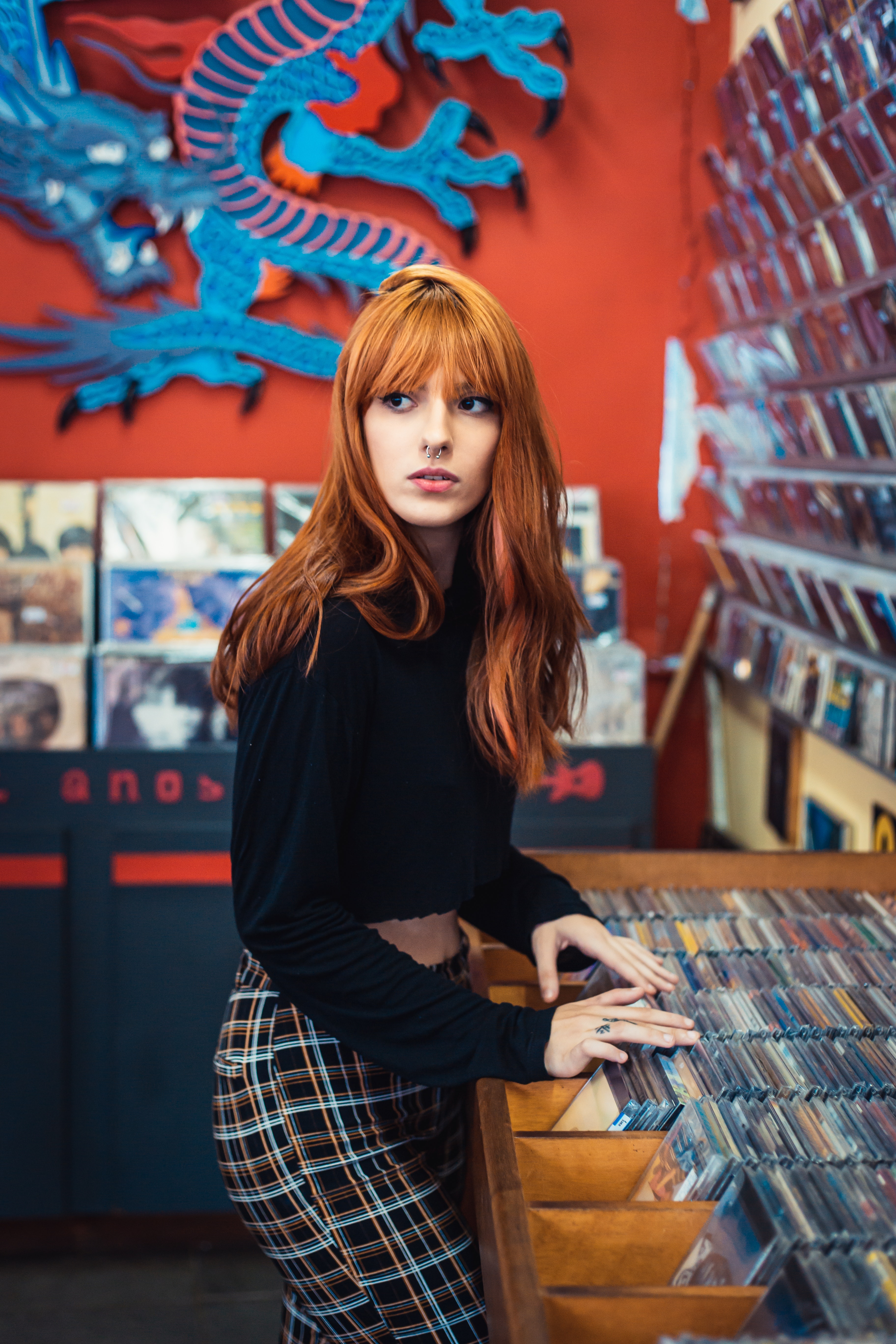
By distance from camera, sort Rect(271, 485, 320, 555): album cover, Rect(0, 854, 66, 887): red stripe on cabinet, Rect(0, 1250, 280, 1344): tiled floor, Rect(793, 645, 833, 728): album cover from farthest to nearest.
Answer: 1. Rect(271, 485, 320, 555): album cover
2. Rect(0, 854, 66, 887): red stripe on cabinet
3. Rect(0, 1250, 280, 1344): tiled floor
4. Rect(793, 645, 833, 728): album cover

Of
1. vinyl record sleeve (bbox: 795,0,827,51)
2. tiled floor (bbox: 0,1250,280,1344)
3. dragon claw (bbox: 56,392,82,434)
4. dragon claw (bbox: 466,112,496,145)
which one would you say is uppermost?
dragon claw (bbox: 466,112,496,145)

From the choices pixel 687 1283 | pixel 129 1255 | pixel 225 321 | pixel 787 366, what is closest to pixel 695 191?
pixel 787 366

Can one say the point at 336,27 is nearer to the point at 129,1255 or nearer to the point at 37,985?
the point at 37,985

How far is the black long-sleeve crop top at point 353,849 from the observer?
1.09m

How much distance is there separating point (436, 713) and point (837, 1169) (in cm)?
59

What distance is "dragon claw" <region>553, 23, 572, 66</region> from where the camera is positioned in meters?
2.83

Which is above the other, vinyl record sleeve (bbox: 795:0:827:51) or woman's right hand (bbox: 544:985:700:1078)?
vinyl record sleeve (bbox: 795:0:827:51)

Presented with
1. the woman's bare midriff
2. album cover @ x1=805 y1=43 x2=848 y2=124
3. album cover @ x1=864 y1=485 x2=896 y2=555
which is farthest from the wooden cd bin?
album cover @ x1=805 y1=43 x2=848 y2=124

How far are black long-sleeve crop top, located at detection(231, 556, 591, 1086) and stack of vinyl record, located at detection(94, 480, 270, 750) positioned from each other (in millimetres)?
1357

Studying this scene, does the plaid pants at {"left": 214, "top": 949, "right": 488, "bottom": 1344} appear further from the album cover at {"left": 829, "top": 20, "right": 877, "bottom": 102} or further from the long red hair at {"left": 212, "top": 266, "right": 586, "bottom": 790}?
the album cover at {"left": 829, "top": 20, "right": 877, "bottom": 102}

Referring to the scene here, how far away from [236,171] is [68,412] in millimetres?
752

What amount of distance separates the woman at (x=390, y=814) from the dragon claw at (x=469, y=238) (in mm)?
1828

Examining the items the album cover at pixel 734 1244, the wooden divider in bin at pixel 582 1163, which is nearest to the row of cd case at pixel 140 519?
the wooden divider in bin at pixel 582 1163

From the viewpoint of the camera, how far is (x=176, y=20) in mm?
2816
